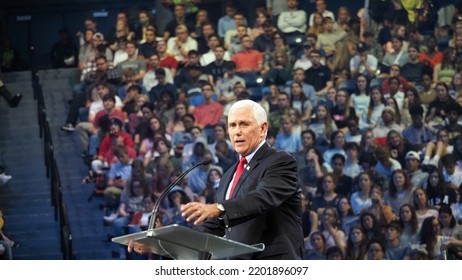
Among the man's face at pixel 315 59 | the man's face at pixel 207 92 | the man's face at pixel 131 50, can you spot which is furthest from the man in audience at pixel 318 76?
the man's face at pixel 131 50

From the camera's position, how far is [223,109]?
470 inches

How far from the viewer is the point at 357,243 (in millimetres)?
11008

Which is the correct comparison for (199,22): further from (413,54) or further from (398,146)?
(398,146)

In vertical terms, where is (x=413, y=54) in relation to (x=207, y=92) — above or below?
above

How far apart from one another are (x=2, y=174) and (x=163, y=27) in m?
2.35

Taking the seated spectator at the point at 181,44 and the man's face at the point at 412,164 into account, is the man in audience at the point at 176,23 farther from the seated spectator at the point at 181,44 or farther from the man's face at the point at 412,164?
the man's face at the point at 412,164

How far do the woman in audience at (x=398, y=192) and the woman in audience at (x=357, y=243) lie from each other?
0.38m

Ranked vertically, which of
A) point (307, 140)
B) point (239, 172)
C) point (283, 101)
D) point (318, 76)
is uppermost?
point (239, 172)

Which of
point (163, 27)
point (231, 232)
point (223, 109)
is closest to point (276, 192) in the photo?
point (231, 232)

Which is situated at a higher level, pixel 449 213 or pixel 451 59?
pixel 451 59

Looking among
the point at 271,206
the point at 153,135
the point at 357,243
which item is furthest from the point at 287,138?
the point at 271,206

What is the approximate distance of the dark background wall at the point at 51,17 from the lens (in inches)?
502

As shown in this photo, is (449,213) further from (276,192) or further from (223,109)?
(276,192)

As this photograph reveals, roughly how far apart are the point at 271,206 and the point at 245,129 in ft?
1.17
